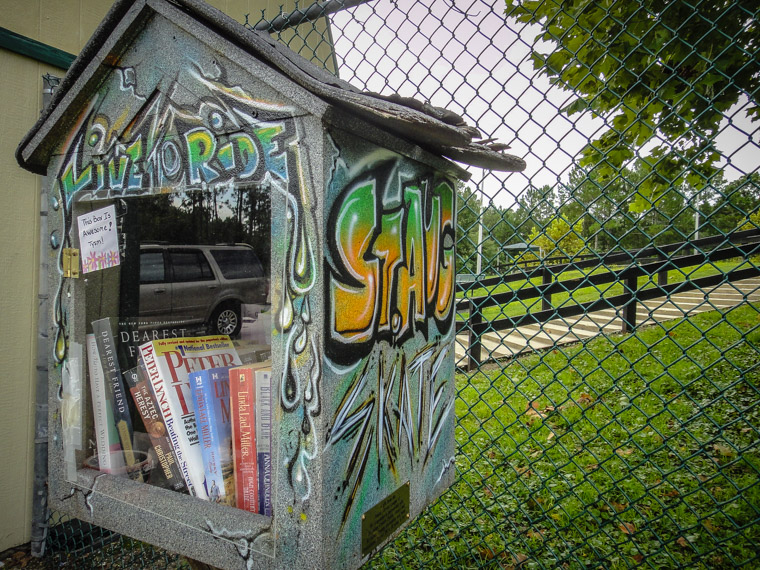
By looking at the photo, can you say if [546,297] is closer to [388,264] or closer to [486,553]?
[486,553]

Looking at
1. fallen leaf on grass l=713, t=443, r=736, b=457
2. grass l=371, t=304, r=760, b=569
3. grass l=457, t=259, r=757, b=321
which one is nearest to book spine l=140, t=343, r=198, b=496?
grass l=371, t=304, r=760, b=569

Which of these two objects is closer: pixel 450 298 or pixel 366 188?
pixel 366 188

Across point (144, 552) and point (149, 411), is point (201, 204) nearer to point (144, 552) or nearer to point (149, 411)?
point (149, 411)

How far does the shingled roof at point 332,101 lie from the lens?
47.5 inches

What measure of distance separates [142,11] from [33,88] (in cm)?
182

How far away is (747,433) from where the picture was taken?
11.9ft

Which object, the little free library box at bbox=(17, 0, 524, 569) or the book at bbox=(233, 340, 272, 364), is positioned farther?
the book at bbox=(233, 340, 272, 364)

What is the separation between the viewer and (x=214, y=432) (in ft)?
5.50

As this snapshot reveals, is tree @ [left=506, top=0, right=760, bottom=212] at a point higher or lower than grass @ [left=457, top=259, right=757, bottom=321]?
higher

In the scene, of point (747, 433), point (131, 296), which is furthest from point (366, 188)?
point (747, 433)

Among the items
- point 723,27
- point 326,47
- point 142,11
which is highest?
point 326,47

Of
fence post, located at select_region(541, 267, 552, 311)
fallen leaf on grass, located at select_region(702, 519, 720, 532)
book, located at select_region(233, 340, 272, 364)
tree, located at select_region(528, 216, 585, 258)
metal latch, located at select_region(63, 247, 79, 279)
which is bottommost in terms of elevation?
fallen leaf on grass, located at select_region(702, 519, 720, 532)

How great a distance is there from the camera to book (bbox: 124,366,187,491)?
176 cm

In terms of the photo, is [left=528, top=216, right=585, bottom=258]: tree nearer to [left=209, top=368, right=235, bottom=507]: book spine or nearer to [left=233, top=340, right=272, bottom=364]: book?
[left=233, top=340, right=272, bottom=364]: book
